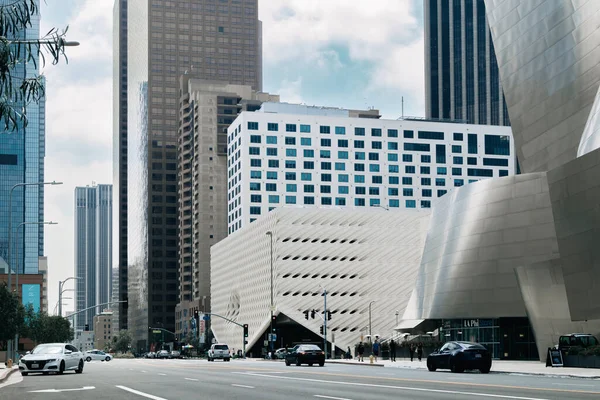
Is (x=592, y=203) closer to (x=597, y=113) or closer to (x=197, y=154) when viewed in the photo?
(x=597, y=113)

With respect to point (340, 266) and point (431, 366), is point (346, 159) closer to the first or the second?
point (340, 266)

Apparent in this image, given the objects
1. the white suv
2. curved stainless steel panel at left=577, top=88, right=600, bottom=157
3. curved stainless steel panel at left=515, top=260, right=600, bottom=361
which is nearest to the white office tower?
the white suv

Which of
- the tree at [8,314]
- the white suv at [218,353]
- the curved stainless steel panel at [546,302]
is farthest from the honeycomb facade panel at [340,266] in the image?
the curved stainless steel panel at [546,302]

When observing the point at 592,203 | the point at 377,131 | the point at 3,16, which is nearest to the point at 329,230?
the point at 377,131

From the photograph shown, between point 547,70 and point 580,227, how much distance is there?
14.4 m

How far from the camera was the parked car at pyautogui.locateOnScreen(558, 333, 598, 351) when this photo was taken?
46438mm

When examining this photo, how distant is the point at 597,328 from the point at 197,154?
153999mm

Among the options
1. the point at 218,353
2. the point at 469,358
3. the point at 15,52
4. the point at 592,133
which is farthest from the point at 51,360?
the point at 218,353

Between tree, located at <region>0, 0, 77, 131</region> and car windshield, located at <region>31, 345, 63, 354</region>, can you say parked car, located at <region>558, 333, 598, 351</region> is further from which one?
tree, located at <region>0, 0, 77, 131</region>

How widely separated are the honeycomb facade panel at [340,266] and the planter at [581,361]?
7759 cm

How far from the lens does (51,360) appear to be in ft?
136

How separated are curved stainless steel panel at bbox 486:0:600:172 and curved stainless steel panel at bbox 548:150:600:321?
7531 mm

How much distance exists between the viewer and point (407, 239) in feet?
434

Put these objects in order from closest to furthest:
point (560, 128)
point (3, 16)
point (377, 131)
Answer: point (3, 16) → point (560, 128) → point (377, 131)
